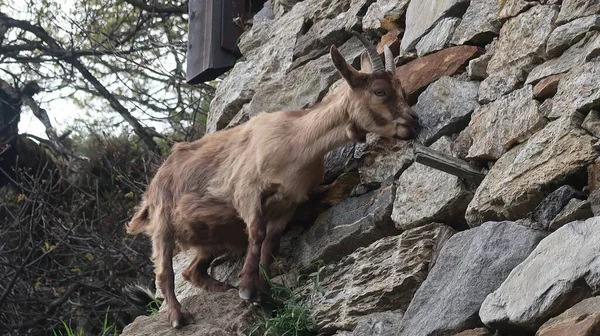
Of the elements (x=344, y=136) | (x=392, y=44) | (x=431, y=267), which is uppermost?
(x=392, y=44)

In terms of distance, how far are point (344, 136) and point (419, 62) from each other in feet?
2.26

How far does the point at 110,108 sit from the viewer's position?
14062 millimetres

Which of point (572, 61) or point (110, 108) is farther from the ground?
point (110, 108)

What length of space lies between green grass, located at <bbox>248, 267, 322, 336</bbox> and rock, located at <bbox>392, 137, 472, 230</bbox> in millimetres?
687

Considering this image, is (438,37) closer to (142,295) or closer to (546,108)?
(546,108)

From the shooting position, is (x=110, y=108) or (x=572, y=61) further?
(x=110, y=108)

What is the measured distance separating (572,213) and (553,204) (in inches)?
7.7

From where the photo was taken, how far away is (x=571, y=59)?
5848 millimetres

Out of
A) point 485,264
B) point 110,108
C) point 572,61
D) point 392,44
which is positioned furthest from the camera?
point 110,108

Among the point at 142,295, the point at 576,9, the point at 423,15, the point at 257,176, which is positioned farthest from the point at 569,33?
the point at 142,295

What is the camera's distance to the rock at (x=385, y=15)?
7.60 m

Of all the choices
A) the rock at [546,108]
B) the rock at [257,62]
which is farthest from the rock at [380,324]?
the rock at [257,62]

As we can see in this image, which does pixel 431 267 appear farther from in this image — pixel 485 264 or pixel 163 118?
pixel 163 118

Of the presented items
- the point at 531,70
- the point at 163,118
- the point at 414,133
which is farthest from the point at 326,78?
the point at 163,118
